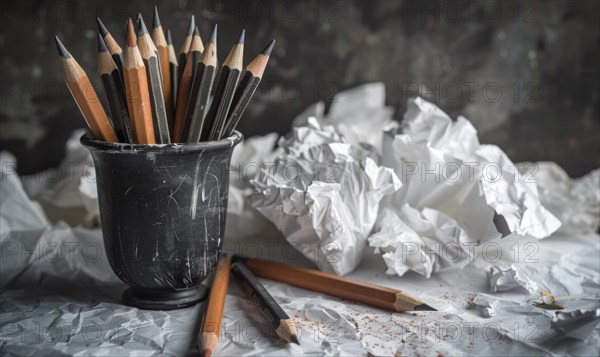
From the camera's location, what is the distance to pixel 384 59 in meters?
1.07

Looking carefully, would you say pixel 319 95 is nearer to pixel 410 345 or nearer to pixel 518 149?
pixel 518 149

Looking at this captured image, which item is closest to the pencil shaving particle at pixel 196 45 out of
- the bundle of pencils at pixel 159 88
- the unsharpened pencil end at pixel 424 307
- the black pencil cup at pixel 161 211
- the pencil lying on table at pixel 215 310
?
the bundle of pencils at pixel 159 88

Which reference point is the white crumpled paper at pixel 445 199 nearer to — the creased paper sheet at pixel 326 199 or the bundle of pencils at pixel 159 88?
the creased paper sheet at pixel 326 199

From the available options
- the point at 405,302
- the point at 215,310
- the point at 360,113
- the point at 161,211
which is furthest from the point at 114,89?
the point at 360,113

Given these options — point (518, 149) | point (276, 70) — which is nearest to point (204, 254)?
point (276, 70)

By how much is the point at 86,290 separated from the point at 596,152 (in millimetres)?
889

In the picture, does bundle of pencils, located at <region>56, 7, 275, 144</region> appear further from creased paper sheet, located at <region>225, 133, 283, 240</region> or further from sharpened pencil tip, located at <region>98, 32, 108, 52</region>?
creased paper sheet, located at <region>225, 133, 283, 240</region>

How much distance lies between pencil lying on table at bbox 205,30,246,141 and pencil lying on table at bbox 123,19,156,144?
2.5 inches

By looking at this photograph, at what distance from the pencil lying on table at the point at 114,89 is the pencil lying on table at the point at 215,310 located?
189 mm

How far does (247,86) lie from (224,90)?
26 mm

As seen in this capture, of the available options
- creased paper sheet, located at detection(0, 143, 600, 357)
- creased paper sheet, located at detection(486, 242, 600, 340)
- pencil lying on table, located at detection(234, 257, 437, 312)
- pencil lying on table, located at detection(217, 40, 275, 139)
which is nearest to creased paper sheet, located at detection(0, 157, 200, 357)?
creased paper sheet, located at detection(0, 143, 600, 357)

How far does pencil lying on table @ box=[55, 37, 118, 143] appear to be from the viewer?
1.96 ft

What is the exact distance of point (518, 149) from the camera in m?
1.10

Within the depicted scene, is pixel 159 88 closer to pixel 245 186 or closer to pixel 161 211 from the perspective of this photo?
pixel 161 211
